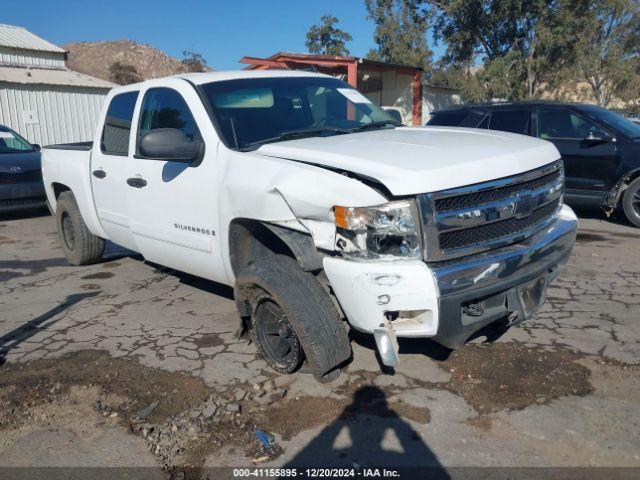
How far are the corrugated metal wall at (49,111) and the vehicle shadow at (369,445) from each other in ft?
54.8

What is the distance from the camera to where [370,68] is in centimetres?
2003

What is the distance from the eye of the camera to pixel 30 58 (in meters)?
26.7

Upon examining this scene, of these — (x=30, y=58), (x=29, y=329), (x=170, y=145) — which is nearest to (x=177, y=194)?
(x=170, y=145)

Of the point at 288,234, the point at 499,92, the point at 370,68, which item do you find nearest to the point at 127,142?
the point at 288,234

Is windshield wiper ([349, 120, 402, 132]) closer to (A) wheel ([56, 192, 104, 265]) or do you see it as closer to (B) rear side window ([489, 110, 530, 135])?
(A) wheel ([56, 192, 104, 265])

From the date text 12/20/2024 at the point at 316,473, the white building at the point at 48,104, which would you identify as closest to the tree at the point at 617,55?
the white building at the point at 48,104

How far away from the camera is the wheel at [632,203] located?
801 cm

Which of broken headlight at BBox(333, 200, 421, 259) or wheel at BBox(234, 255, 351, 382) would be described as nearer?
broken headlight at BBox(333, 200, 421, 259)

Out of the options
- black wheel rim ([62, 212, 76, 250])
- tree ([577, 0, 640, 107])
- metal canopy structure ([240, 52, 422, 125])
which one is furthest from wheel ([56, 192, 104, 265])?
tree ([577, 0, 640, 107])

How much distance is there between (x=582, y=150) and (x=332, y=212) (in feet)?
21.0

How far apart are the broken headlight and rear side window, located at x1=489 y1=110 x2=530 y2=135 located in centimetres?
629

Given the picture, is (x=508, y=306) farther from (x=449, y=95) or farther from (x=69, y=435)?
(x=449, y=95)

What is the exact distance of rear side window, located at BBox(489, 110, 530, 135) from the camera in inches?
341

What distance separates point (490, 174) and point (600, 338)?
5.90ft
